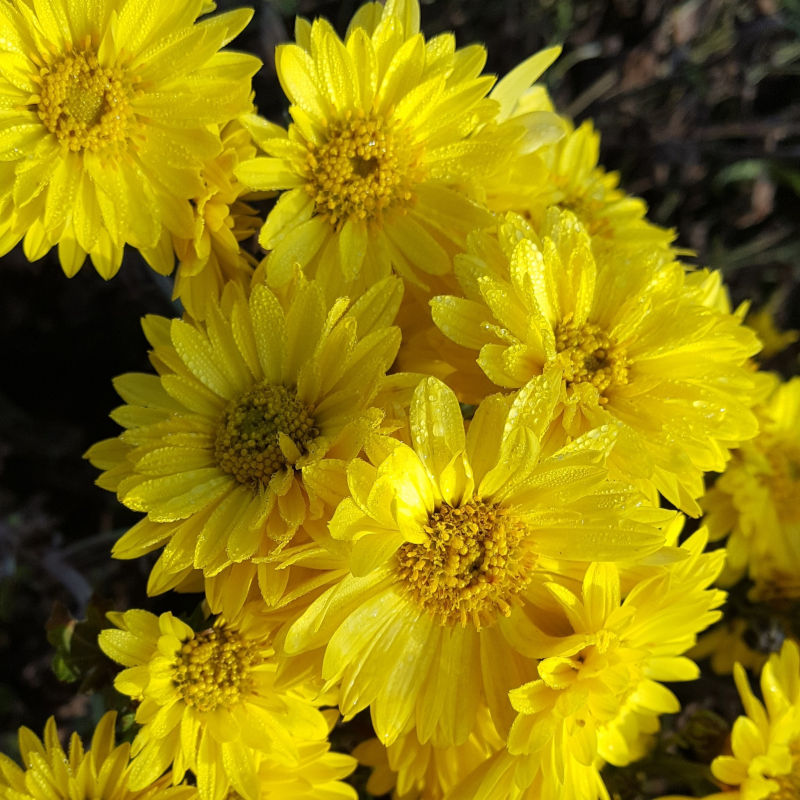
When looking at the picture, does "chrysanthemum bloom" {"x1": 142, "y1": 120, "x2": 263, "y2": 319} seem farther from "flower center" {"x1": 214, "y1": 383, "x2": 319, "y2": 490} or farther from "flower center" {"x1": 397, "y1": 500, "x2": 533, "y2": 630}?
"flower center" {"x1": 397, "y1": 500, "x2": 533, "y2": 630}

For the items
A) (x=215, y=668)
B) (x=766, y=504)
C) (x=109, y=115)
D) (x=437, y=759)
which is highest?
(x=109, y=115)

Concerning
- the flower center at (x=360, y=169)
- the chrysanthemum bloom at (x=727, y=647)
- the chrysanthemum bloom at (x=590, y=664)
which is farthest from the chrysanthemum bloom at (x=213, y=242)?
the chrysanthemum bloom at (x=727, y=647)

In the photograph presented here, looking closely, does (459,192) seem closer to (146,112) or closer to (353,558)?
(146,112)

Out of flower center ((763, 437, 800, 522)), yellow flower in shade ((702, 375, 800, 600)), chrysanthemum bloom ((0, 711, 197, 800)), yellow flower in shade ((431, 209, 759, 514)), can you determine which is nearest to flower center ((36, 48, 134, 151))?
yellow flower in shade ((431, 209, 759, 514))

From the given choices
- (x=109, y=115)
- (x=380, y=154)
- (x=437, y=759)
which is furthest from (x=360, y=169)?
(x=437, y=759)

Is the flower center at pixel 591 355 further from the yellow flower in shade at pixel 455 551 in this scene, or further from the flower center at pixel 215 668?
the flower center at pixel 215 668

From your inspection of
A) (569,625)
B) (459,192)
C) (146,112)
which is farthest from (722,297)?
(146,112)

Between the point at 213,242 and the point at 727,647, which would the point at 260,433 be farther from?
the point at 727,647
